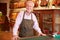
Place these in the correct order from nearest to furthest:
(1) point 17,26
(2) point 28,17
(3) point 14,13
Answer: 1. (1) point 17,26
2. (2) point 28,17
3. (3) point 14,13

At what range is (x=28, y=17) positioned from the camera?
12.5 ft

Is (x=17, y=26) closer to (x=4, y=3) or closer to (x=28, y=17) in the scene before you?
(x=28, y=17)

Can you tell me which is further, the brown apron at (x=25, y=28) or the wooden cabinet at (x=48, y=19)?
the wooden cabinet at (x=48, y=19)

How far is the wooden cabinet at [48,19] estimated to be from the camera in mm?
6089

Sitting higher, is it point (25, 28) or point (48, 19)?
point (25, 28)

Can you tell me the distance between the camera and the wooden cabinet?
6089 mm

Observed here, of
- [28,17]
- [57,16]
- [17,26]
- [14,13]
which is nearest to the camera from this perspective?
[17,26]

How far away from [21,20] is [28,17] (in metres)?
0.18

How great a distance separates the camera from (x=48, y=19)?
6.38 meters

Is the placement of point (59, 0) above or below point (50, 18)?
above

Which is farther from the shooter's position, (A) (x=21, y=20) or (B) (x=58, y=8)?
(B) (x=58, y=8)

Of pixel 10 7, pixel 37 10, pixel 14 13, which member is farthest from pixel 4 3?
pixel 37 10

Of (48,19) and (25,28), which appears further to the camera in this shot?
(48,19)

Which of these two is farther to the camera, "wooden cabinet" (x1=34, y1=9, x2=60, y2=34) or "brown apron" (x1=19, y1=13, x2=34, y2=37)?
"wooden cabinet" (x1=34, y1=9, x2=60, y2=34)
